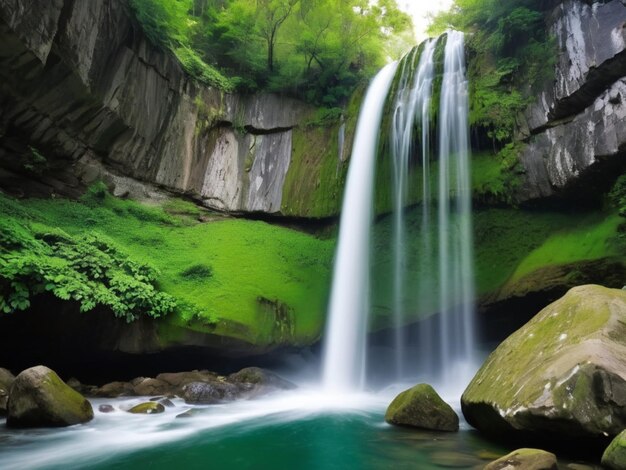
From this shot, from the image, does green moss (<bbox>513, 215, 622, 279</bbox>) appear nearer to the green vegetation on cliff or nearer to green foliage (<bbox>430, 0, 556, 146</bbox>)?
green foliage (<bbox>430, 0, 556, 146</bbox>)

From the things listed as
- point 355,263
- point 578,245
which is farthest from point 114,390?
point 578,245

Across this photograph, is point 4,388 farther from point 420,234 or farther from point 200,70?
point 200,70

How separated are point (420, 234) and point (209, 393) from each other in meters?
6.51

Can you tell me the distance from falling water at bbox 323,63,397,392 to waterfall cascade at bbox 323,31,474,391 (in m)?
0.03

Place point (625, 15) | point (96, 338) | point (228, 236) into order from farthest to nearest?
point (228, 236)
point (625, 15)
point (96, 338)

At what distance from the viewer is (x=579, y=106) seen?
9242 mm

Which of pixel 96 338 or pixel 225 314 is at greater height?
pixel 225 314

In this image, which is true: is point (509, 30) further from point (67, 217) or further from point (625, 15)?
point (67, 217)

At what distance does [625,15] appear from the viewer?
27.9 feet

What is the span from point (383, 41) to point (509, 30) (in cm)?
695

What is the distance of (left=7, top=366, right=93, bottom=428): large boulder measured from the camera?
5660 mm

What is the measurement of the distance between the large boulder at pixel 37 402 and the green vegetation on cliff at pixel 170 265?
1524mm

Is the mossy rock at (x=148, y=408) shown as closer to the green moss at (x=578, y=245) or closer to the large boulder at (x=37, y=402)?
the large boulder at (x=37, y=402)

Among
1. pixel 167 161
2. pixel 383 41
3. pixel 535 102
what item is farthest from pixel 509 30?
pixel 167 161
